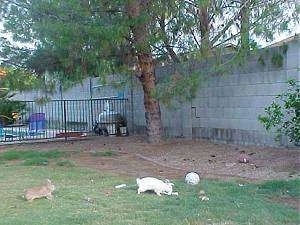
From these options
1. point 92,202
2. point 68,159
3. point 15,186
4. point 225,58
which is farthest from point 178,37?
point 92,202

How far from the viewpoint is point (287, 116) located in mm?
10906

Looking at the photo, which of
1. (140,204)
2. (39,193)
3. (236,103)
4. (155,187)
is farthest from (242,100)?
(39,193)

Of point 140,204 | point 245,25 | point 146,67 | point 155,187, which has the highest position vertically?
point 245,25

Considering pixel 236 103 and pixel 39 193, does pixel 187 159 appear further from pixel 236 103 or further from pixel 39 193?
pixel 39 193

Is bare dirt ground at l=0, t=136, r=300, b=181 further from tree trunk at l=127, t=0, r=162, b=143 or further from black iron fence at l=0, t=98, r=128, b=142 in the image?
black iron fence at l=0, t=98, r=128, b=142

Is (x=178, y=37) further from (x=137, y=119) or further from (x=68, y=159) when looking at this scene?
(x=137, y=119)

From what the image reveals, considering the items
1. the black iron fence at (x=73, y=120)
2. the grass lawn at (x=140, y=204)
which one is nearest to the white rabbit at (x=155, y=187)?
the grass lawn at (x=140, y=204)

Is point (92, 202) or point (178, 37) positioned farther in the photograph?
point (178, 37)

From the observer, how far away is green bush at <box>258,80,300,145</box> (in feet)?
32.6

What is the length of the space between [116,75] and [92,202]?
852cm

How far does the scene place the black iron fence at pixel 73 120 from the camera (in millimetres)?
19172

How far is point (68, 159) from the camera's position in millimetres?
12570

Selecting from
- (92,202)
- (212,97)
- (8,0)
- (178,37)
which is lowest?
(92,202)

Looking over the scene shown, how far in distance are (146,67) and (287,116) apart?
4651 millimetres
